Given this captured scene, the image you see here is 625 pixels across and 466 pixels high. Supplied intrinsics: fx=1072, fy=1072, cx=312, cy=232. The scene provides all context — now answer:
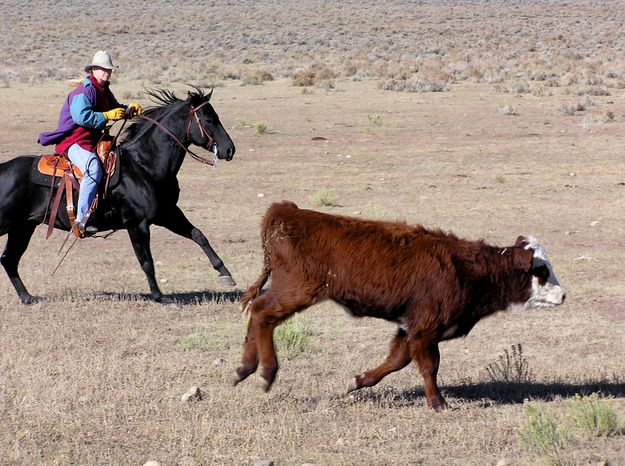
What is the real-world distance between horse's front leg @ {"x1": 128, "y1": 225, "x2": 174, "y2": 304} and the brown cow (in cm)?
371

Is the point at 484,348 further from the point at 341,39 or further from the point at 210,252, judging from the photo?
the point at 341,39

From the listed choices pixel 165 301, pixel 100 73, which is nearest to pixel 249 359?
pixel 165 301

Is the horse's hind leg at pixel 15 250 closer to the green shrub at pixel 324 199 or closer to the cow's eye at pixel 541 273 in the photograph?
the cow's eye at pixel 541 273

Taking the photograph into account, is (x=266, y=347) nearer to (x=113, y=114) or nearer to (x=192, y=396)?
(x=192, y=396)

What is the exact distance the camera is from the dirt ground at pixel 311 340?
6.39 m

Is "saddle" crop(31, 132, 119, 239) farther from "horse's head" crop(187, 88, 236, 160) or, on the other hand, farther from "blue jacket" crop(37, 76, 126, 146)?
"horse's head" crop(187, 88, 236, 160)

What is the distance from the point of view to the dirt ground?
21.0 ft

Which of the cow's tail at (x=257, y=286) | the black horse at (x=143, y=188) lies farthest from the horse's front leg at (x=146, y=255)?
the cow's tail at (x=257, y=286)

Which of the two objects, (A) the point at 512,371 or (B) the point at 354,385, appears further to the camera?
(A) the point at 512,371

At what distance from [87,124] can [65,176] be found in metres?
0.60

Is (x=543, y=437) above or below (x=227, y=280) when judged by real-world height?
above

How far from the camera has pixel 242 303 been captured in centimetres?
753

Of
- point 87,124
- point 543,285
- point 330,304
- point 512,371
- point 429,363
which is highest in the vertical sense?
point 87,124

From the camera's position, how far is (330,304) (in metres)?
11.1
